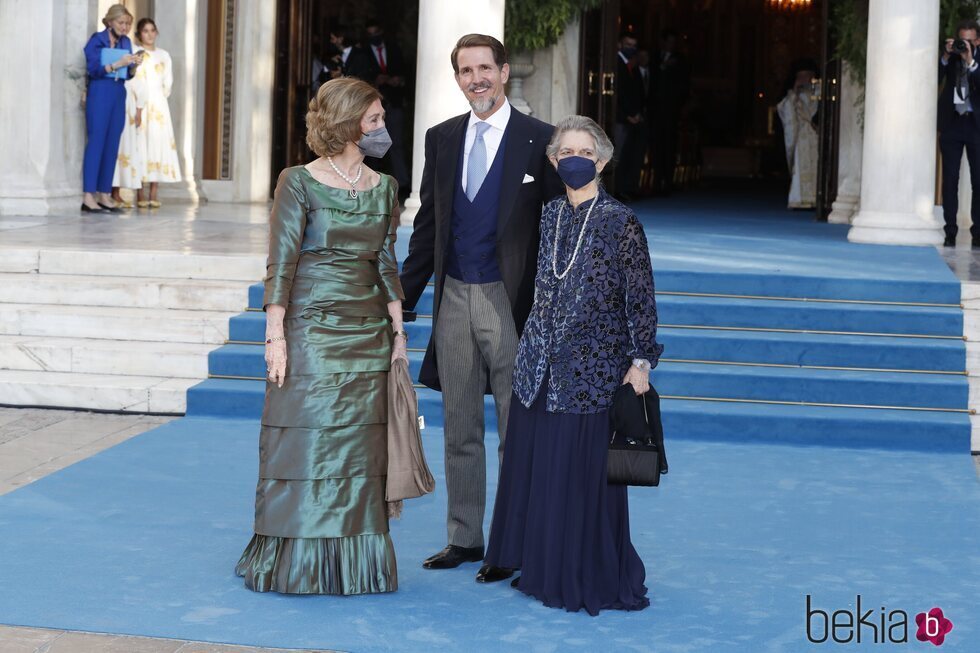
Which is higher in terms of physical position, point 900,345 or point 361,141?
point 361,141

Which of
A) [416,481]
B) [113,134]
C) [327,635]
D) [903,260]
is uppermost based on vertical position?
[113,134]

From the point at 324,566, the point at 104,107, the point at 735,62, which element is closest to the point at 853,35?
the point at 104,107

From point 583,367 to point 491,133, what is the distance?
998mm

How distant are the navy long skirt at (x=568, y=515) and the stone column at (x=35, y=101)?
9037 millimetres

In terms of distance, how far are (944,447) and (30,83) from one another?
28.5 ft

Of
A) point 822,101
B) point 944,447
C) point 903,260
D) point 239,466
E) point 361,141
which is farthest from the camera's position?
point 822,101

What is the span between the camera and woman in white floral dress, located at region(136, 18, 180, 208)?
548 inches

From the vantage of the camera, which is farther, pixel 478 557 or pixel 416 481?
pixel 478 557

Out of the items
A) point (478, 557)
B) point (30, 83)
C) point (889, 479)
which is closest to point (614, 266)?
point (478, 557)

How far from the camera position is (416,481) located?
5.13 metres

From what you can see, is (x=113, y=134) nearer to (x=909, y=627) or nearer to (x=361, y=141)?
(x=361, y=141)

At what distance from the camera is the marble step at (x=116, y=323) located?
8938 millimetres

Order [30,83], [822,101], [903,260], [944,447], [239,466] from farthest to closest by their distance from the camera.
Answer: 1. [822,101]
2. [30,83]
3. [903,260]
4. [944,447]
5. [239,466]
